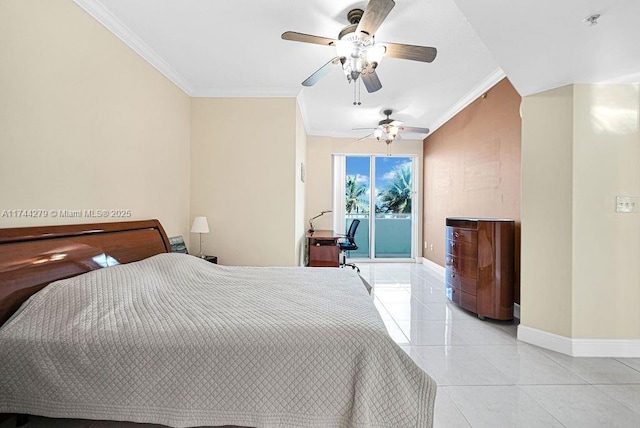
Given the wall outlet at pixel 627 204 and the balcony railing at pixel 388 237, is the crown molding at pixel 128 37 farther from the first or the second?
the balcony railing at pixel 388 237

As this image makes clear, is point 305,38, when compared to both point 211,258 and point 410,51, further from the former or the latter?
point 211,258

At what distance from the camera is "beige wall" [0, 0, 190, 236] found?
168 centimetres

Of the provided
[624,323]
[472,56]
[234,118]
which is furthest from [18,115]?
[624,323]

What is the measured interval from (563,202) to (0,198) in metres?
3.84

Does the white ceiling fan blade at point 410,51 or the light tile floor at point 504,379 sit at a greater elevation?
the white ceiling fan blade at point 410,51

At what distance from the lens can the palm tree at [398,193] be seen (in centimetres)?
673

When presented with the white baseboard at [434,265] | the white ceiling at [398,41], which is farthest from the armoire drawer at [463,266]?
the white ceiling at [398,41]

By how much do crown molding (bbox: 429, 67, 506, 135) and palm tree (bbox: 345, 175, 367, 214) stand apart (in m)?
2.00

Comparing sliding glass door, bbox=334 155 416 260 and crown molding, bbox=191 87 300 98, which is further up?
crown molding, bbox=191 87 300 98

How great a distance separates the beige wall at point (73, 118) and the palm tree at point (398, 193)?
4827mm

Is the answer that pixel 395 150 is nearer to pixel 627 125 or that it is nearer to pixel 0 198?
pixel 627 125

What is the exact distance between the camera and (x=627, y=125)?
2402mm

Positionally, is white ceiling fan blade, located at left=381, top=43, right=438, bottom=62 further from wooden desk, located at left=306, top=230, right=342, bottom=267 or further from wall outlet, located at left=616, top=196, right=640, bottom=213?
wooden desk, located at left=306, top=230, right=342, bottom=267

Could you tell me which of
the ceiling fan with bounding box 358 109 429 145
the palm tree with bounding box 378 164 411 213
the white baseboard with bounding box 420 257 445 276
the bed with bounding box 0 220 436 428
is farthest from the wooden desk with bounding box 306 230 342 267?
the bed with bounding box 0 220 436 428
